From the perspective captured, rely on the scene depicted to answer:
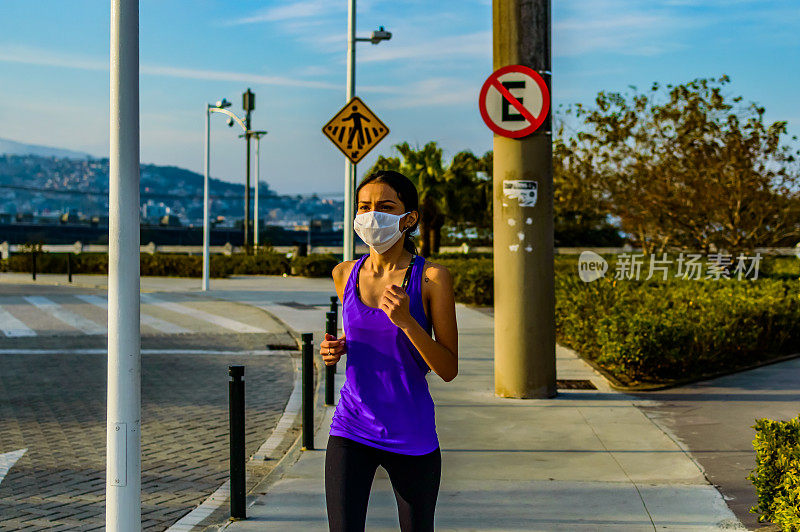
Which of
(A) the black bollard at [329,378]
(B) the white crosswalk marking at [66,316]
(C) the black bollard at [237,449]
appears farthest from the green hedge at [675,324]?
(B) the white crosswalk marking at [66,316]

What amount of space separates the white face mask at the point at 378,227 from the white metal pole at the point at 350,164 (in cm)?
938

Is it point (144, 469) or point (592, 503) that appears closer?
point (592, 503)

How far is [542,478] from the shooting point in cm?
631

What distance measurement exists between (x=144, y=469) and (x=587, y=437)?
3.54 meters

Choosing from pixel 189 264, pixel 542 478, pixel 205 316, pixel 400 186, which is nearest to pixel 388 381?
pixel 400 186

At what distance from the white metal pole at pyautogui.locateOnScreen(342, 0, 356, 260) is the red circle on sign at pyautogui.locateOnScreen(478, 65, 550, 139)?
Answer: 422 centimetres

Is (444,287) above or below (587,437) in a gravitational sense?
above

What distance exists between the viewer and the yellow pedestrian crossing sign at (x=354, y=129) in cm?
1255

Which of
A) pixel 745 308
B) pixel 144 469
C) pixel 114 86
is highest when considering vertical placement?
pixel 114 86

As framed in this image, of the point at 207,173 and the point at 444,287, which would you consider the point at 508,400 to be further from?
the point at 207,173

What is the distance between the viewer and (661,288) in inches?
598

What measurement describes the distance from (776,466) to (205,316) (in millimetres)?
15442

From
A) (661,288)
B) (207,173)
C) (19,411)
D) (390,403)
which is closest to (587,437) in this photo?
(390,403)

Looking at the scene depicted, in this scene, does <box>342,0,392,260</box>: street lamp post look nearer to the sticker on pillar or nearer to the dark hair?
the sticker on pillar
